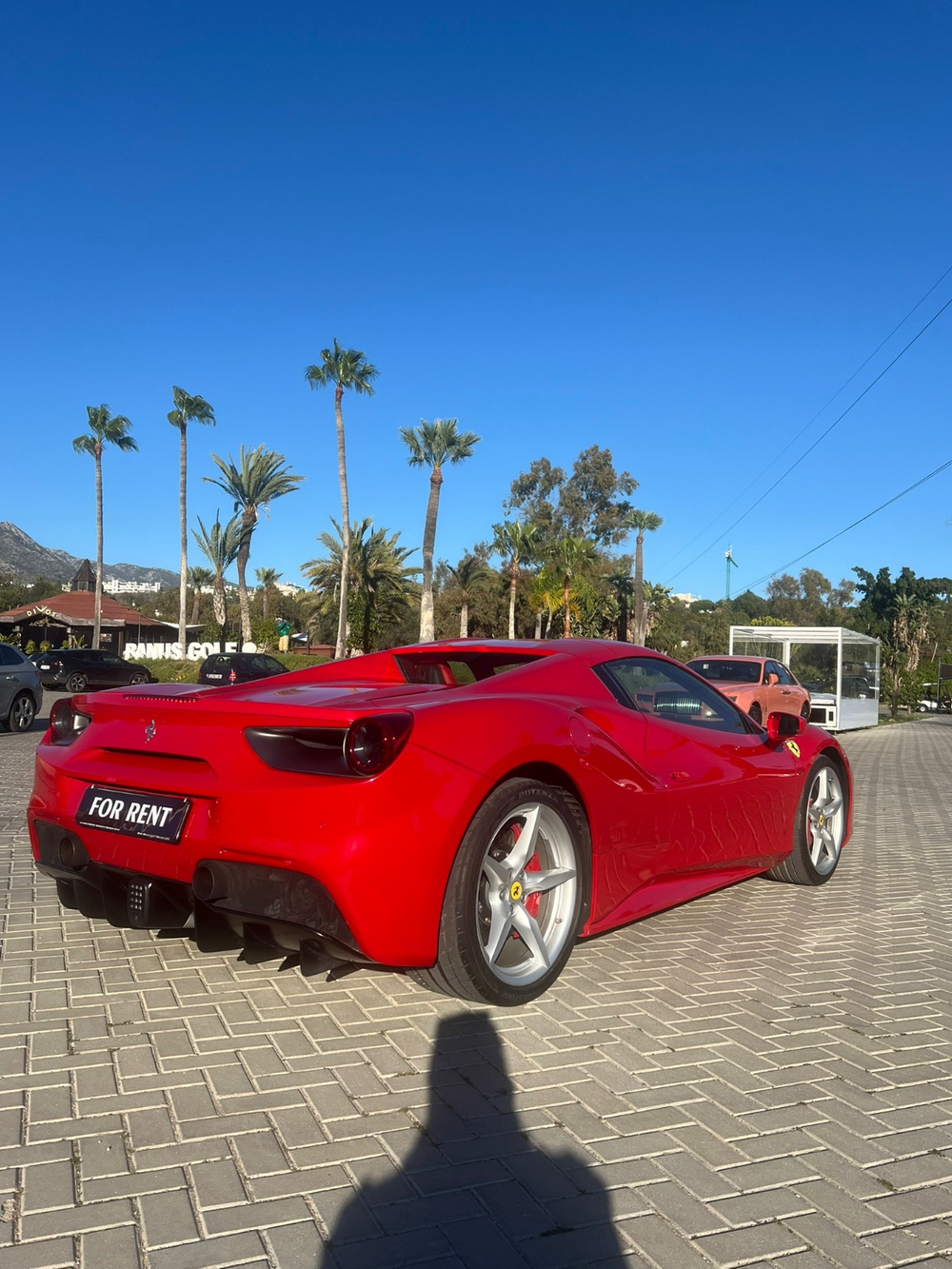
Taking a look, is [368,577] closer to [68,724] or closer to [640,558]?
[640,558]

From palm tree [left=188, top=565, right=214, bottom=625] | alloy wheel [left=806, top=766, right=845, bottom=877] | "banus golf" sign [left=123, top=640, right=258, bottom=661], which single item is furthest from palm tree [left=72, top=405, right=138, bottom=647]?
alloy wheel [left=806, top=766, right=845, bottom=877]

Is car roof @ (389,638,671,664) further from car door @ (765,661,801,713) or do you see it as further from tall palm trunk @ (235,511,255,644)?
tall palm trunk @ (235,511,255,644)

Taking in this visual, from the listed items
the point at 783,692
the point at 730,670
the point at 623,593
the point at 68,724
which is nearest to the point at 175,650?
the point at 623,593

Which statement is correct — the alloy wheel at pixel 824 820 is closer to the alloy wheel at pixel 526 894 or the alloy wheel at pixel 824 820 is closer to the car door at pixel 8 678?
the alloy wheel at pixel 526 894

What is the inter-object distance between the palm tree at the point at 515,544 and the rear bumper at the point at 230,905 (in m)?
52.3

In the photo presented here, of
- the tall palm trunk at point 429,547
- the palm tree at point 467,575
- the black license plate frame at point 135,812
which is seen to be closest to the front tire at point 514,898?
the black license plate frame at point 135,812

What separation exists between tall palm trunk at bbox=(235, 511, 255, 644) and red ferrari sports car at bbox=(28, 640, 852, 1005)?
146 ft

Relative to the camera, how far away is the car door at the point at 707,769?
4301 mm

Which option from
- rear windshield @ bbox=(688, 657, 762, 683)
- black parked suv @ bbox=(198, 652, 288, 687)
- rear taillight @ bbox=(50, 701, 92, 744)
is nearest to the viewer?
rear taillight @ bbox=(50, 701, 92, 744)

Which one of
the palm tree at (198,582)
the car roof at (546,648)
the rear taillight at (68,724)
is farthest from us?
the palm tree at (198,582)

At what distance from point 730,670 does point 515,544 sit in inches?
1622

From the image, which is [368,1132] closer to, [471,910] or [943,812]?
[471,910]

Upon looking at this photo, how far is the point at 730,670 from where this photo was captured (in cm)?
1727

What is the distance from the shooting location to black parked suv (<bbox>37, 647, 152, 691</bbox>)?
29.5 meters
